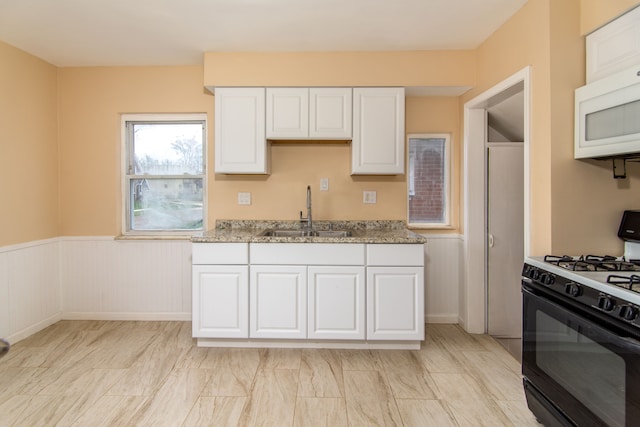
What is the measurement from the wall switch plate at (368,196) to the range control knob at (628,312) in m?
2.34

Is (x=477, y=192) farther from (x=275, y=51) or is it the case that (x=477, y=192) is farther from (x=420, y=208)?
(x=275, y=51)

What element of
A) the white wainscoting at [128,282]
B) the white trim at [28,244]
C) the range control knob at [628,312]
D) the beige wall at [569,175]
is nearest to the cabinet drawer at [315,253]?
the white wainscoting at [128,282]

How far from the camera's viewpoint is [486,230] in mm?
3354

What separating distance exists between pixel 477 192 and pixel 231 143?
7.17 ft

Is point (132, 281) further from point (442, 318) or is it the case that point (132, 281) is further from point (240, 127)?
point (442, 318)

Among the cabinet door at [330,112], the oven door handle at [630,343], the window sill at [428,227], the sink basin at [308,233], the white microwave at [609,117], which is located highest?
the cabinet door at [330,112]

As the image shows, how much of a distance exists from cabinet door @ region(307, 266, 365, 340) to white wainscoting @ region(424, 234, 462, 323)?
984mm

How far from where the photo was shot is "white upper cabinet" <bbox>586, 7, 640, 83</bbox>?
1.83 meters

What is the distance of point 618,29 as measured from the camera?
192cm

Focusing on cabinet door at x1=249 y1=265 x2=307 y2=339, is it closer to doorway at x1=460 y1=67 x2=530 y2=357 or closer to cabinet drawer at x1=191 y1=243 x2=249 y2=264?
cabinet drawer at x1=191 y1=243 x2=249 y2=264

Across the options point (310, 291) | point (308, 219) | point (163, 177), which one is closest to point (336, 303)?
point (310, 291)

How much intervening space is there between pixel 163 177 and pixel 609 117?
3.49m

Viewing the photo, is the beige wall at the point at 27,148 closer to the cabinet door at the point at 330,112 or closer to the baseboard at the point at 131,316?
the baseboard at the point at 131,316

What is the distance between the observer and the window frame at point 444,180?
3.58 m
